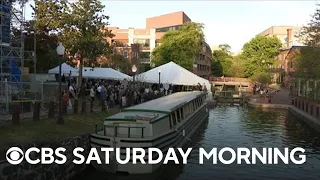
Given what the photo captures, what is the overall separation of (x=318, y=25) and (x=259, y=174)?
26.3 meters

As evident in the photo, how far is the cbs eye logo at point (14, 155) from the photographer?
11922 millimetres

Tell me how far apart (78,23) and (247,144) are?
751 inches

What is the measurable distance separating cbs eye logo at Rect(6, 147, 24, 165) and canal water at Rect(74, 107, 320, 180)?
10.3 ft

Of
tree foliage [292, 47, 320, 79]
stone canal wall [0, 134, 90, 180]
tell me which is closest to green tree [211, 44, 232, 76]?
tree foliage [292, 47, 320, 79]

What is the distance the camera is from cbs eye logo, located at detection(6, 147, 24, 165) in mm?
11922

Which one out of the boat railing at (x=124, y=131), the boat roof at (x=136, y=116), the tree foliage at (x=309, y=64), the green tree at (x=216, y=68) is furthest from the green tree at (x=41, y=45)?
the green tree at (x=216, y=68)

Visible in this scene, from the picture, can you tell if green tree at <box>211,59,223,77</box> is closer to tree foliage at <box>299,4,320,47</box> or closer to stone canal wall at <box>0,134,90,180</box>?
tree foliage at <box>299,4,320,47</box>

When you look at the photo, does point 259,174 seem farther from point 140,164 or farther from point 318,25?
point 318,25

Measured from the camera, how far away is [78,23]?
34875 millimetres

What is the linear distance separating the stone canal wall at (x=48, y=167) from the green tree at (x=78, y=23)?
66.1 feet

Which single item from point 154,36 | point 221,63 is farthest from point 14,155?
point 221,63

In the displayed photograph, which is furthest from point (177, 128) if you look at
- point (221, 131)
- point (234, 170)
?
point (221, 131)

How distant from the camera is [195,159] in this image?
1936 centimetres

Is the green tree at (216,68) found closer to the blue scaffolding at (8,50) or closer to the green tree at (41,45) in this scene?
the green tree at (41,45)
